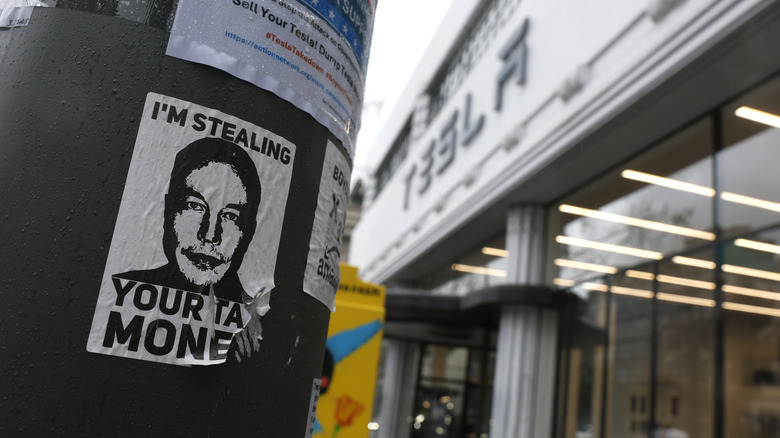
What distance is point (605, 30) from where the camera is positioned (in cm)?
856

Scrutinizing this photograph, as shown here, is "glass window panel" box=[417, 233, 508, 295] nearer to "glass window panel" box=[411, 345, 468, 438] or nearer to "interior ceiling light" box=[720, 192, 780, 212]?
"glass window panel" box=[411, 345, 468, 438]

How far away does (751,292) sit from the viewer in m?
6.91

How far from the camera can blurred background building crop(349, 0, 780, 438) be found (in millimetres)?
6895

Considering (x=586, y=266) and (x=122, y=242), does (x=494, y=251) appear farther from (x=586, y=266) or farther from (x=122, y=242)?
(x=122, y=242)

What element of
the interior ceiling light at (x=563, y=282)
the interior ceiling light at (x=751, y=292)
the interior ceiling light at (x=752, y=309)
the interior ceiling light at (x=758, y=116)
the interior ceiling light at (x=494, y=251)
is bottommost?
the interior ceiling light at (x=752, y=309)

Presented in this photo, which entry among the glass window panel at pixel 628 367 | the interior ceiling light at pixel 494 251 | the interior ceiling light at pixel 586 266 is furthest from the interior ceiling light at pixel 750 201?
the interior ceiling light at pixel 494 251

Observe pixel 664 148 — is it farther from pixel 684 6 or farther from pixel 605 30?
pixel 684 6

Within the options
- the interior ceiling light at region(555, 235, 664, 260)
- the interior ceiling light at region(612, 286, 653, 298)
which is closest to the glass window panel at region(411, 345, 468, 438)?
the interior ceiling light at region(555, 235, 664, 260)

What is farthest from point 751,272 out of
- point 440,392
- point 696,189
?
point 440,392

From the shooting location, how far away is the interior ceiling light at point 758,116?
717 centimetres

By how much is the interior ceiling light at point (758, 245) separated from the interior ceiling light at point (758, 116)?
129 centimetres

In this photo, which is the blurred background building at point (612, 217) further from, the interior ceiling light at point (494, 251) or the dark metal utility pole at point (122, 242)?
the dark metal utility pole at point (122, 242)

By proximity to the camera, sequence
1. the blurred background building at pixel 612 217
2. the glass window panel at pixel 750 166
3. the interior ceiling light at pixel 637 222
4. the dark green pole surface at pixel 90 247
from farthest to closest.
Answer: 1. the interior ceiling light at pixel 637 222
2. the glass window panel at pixel 750 166
3. the blurred background building at pixel 612 217
4. the dark green pole surface at pixel 90 247

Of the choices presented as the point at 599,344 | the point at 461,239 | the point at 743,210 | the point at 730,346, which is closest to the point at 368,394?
the point at 730,346
